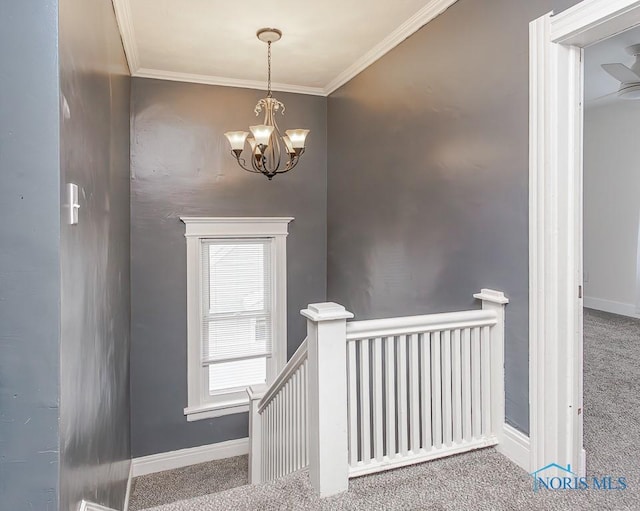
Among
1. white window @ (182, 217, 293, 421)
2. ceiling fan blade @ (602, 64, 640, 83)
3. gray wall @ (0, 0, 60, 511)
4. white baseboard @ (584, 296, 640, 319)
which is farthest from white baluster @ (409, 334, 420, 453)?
white baseboard @ (584, 296, 640, 319)

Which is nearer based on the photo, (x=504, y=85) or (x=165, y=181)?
(x=504, y=85)

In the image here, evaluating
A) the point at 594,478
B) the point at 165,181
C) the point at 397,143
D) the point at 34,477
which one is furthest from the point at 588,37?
the point at 165,181

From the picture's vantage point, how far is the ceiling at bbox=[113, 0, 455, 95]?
276 centimetres

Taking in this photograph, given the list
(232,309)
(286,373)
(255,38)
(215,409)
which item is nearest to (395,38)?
(255,38)

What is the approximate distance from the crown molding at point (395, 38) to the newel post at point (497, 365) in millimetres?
1758

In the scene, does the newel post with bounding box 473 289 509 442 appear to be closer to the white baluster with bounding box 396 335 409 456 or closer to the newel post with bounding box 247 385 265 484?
the white baluster with bounding box 396 335 409 456

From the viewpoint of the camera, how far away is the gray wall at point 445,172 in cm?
213

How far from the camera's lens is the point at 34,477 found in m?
1.16

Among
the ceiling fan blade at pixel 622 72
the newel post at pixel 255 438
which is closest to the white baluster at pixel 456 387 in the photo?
the newel post at pixel 255 438

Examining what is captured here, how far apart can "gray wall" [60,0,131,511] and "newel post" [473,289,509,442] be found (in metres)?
1.86

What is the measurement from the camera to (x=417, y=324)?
2.11 m

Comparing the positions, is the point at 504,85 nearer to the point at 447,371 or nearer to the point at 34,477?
the point at 447,371

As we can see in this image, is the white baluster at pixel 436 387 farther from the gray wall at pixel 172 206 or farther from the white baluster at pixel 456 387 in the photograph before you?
the gray wall at pixel 172 206

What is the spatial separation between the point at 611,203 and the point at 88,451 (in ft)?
20.7
